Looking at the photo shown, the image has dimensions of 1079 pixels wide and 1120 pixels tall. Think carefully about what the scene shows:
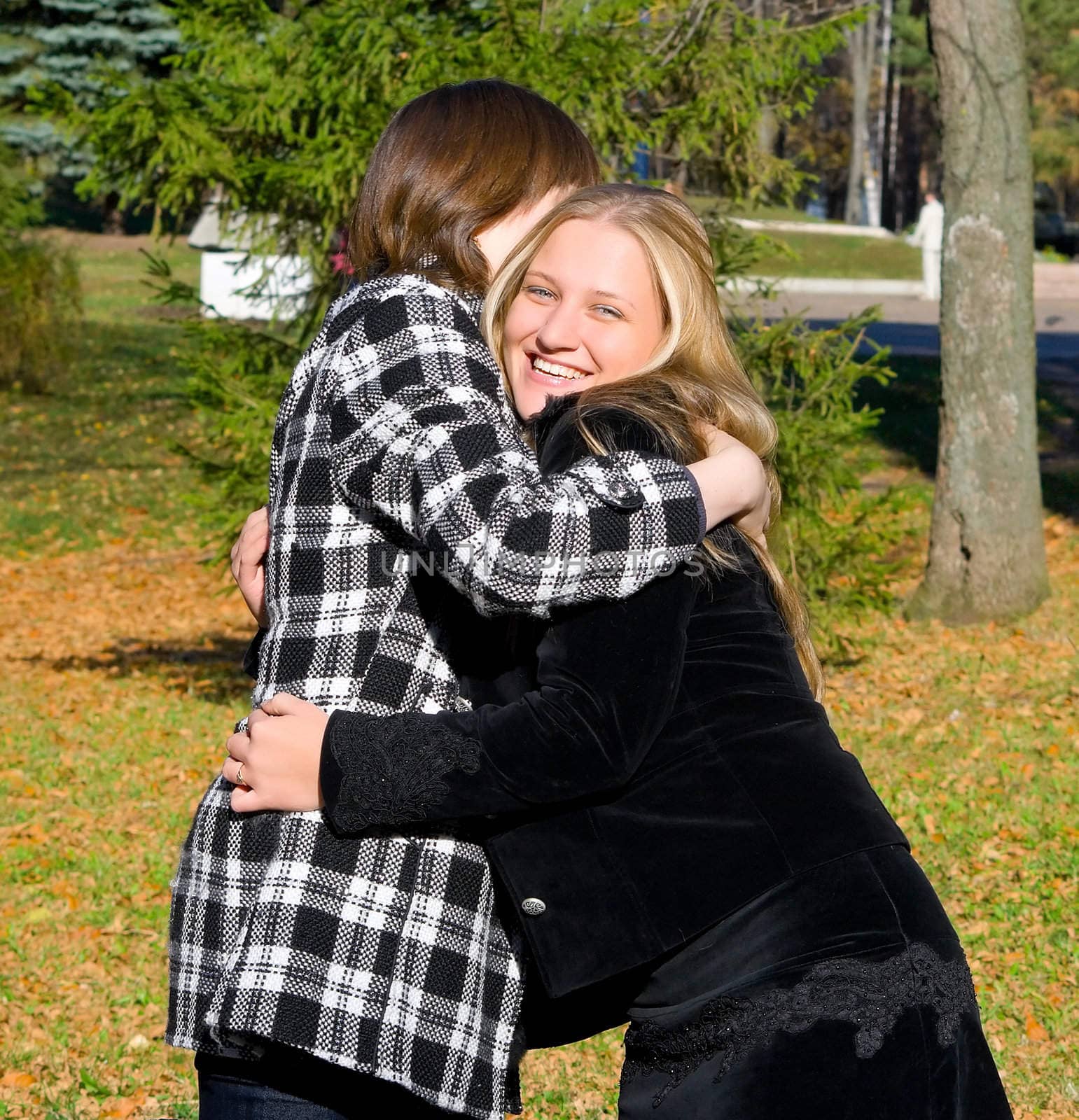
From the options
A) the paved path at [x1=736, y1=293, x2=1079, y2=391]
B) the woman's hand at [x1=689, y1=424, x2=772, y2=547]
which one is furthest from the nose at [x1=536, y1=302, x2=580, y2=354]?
the paved path at [x1=736, y1=293, x2=1079, y2=391]

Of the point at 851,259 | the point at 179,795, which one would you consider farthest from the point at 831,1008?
the point at 851,259

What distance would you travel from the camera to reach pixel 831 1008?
1845mm

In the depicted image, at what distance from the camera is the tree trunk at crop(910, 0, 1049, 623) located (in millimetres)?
9516

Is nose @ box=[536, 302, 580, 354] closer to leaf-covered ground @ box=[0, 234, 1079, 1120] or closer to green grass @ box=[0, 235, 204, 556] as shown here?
leaf-covered ground @ box=[0, 234, 1079, 1120]

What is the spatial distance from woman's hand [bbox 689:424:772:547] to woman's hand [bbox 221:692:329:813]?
0.60 metres

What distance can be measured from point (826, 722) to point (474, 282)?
2.70 ft

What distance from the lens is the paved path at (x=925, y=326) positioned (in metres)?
19.8

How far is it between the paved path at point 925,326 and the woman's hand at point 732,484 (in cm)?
1474

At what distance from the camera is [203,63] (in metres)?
7.49

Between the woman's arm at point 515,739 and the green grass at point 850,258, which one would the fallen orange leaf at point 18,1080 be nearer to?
the woman's arm at point 515,739

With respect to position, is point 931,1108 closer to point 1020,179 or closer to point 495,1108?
point 495,1108

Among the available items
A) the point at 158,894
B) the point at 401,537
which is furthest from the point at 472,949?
the point at 158,894

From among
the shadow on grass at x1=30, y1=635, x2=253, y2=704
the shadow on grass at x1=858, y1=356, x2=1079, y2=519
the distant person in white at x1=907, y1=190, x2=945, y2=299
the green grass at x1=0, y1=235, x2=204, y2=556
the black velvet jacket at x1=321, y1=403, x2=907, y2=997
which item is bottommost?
the green grass at x1=0, y1=235, x2=204, y2=556

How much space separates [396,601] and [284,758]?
0.26 m
